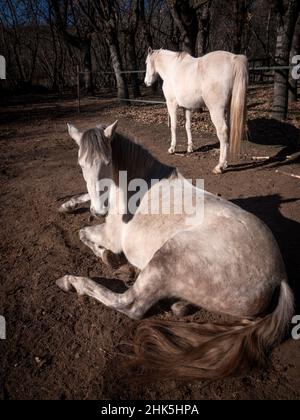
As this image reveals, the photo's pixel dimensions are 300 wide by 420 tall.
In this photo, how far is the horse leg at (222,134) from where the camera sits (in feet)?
17.9

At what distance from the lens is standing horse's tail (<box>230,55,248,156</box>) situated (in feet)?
16.8

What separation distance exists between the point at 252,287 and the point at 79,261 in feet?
6.14

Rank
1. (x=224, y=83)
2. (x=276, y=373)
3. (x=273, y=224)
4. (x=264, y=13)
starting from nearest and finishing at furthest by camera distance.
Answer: (x=276, y=373) < (x=273, y=224) < (x=224, y=83) < (x=264, y=13)

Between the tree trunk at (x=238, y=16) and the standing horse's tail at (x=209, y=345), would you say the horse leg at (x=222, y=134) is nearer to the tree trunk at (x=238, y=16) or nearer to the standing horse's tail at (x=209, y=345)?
the standing horse's tail at (x=209, y=345)

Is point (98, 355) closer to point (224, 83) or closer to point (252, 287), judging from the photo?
point (252, 287)

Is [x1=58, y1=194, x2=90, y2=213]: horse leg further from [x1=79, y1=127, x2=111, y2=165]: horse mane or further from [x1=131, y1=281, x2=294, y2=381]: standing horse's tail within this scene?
[x1=131, y1=281, x2=294, y2=381]: standing horse's tail

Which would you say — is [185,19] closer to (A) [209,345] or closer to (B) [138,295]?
(B) [138,295]

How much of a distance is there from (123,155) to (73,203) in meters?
1.58

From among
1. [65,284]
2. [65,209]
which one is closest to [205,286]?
[65,284]

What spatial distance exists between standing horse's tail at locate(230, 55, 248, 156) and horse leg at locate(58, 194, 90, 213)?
294cm

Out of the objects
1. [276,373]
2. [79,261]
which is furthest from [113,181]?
[276,373]

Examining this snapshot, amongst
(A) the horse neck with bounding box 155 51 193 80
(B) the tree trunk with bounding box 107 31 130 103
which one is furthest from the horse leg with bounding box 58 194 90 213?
(B) the tree trunk with bounding box 107 31 130 103

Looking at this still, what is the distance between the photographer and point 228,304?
2.17m

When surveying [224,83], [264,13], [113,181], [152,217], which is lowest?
[152,217]
